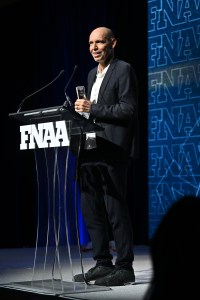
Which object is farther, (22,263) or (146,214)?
(146,214)

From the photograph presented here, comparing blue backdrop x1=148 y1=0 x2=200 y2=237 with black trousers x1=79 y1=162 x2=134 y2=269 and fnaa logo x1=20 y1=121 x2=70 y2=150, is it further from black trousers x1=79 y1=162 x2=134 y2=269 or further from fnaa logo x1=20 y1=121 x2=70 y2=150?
fnaa logo x1=20 y1=121 x2=70 y2=150

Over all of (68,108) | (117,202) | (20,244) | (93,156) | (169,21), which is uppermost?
(169,21)

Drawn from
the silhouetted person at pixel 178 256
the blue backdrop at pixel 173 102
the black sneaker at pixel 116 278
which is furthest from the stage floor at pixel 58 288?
the silhouetted person at pixel 178 256

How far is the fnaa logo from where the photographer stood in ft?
9.31

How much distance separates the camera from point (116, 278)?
299 cm

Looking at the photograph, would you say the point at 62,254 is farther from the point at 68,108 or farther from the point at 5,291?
the point at 68,108

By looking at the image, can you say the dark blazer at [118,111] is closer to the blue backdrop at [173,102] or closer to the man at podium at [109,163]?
the man at podium at [109,163]

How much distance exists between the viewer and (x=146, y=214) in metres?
6.43

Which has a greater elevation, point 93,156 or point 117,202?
point 93,156

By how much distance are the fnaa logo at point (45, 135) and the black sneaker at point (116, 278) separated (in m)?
0.68

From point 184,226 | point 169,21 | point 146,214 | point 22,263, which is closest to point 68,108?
point 184,226

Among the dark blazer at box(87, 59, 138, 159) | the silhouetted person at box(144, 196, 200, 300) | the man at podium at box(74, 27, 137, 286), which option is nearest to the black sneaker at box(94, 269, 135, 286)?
the man at podium at box(74, 27, 137, 286)

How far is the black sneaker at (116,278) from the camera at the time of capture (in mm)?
2994

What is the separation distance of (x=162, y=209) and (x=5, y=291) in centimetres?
252
